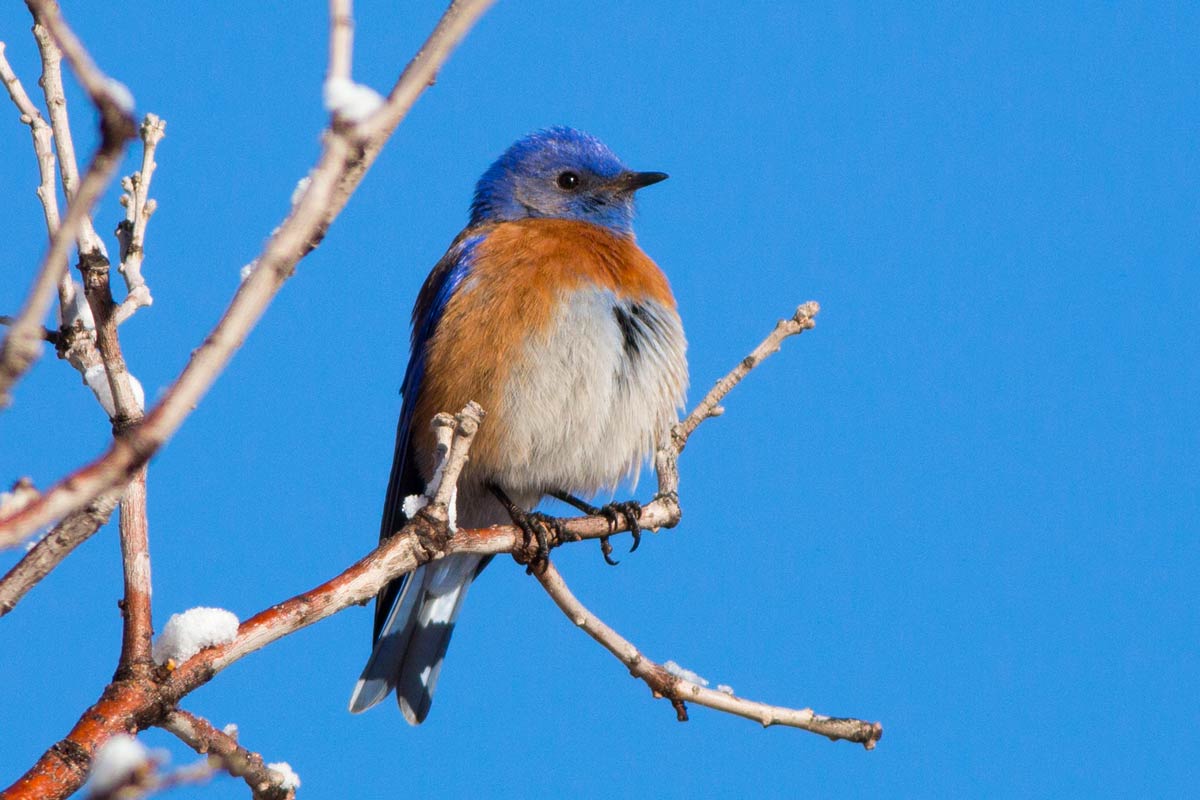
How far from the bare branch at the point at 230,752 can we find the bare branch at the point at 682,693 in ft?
4.33

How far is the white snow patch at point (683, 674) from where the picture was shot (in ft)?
12.5

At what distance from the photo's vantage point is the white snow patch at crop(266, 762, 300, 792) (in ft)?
9.23

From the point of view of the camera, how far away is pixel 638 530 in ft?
15.3

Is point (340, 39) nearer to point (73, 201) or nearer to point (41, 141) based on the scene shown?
point (73, 201)

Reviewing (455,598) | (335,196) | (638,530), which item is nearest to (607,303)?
(638,530)

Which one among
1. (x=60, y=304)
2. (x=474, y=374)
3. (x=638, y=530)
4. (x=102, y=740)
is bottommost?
(x=102, y=740)

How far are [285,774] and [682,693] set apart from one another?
134 cm

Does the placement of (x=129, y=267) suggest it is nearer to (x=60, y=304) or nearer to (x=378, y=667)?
(x=60, y=304)

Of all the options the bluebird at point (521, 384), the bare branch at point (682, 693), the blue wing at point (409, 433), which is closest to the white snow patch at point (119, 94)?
the bare branch at point (682, 693)

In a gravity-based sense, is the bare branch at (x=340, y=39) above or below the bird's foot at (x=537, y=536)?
below

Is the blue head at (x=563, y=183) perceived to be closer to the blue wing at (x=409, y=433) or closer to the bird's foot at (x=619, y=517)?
the blue wing at (x=409, y=433)

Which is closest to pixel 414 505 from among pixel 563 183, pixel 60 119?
pixel 60 119

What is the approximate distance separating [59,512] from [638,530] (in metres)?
3.55

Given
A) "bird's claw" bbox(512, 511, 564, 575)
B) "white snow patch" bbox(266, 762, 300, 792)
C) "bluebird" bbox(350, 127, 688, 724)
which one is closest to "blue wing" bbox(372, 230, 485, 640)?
"bluebird" bbox(350, 127, 688, 724)
